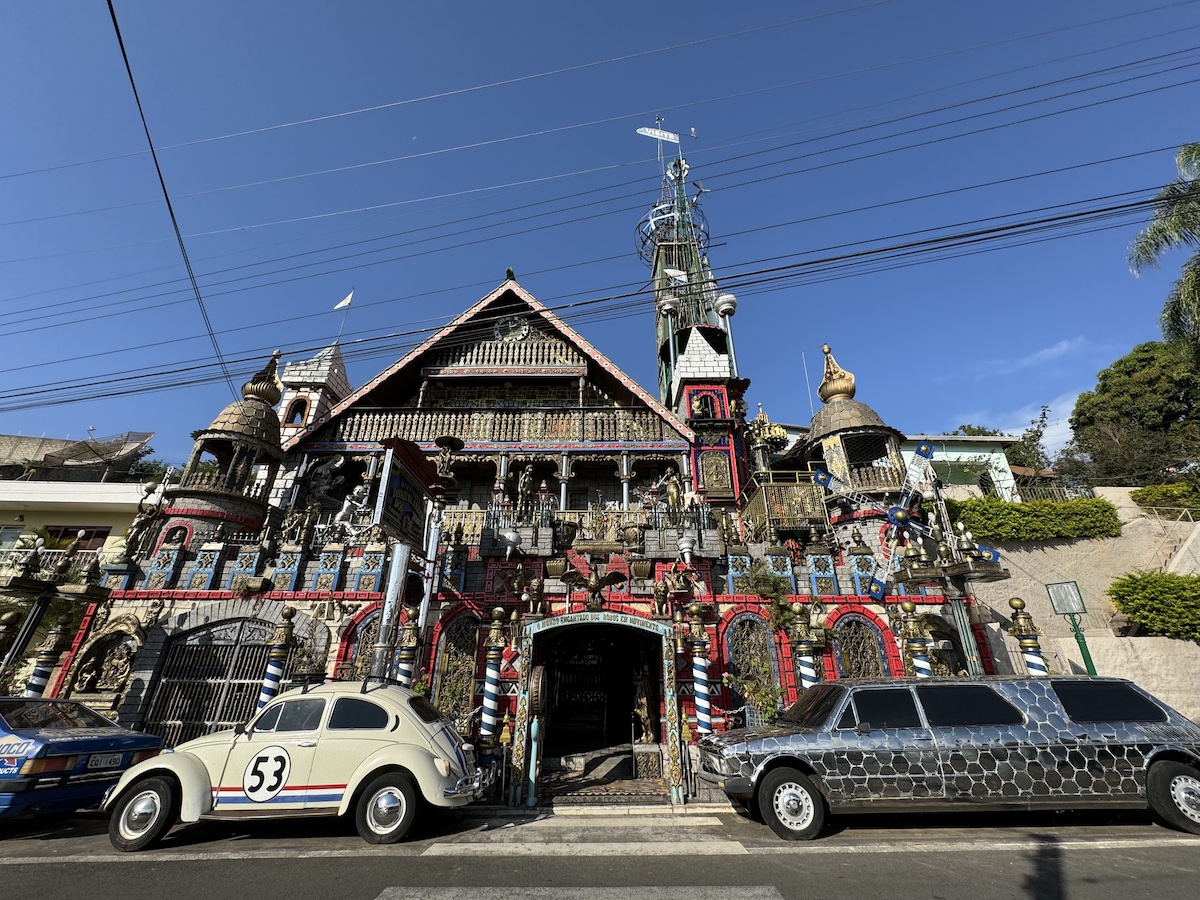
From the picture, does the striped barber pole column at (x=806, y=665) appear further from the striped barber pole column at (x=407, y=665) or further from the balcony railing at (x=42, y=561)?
the balcony railing at (x=42, y=561)

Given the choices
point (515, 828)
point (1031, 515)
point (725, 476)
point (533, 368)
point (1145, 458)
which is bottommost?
point (515, 828)

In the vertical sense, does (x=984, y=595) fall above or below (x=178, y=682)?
above

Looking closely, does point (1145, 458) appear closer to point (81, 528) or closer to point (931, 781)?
point (931, 781)

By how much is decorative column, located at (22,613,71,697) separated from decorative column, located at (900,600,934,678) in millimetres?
17694

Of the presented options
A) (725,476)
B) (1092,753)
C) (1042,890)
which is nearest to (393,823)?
(1042,890)

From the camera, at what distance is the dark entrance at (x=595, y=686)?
12250mm

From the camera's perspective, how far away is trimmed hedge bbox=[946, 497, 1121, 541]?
18359mm

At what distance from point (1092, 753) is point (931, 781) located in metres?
2.04

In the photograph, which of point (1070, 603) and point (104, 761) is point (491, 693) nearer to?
point (104, 761)

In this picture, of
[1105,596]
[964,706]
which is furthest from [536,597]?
[1105,596]

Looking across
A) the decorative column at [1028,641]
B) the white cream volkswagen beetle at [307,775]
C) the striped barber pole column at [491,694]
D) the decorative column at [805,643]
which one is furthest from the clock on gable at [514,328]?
the decorative column at [1028,641]

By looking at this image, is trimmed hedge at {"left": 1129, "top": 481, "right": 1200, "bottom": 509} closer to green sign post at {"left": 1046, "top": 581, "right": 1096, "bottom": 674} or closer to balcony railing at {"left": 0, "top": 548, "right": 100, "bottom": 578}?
green sign post at {"left": 1046, "top": 581, "right": 1096, "bottom": 674}

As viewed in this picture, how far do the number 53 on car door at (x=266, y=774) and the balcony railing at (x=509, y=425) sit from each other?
1497 centimetres

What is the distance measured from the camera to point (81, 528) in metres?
25.2
